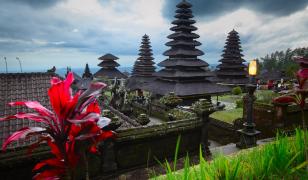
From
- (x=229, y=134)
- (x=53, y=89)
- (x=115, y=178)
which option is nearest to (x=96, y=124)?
(x=53, y=89)

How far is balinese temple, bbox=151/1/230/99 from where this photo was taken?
69.5 feet

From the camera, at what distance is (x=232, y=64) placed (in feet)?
112

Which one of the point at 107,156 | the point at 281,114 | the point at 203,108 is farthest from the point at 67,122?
the point at 281,114

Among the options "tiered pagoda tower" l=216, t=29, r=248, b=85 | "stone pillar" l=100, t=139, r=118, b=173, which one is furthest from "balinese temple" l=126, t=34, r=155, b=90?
"stone pillar" l=100, t=139, r=118, b=173

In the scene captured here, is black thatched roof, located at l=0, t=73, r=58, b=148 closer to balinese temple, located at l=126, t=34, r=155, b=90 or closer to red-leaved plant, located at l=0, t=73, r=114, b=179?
red-leaved plant, located at l=0, t=73, r=114, b=179

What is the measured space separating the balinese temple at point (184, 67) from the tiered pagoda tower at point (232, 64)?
1198 centimetres

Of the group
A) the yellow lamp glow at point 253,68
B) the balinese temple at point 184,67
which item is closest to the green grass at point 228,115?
the balinese temple at point 184,67

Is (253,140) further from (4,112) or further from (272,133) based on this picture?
(4,112)

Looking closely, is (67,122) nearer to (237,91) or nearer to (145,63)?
(237,91)

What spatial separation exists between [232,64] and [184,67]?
15.4 meters

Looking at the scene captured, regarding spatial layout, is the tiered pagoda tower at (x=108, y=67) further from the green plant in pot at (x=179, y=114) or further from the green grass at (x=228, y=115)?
the green plant in pot at (x=179, y=114)

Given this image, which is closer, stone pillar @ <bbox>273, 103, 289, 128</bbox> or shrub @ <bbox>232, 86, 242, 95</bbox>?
stone pillar @ <bbox>273, 103, 289, 128</bbox>

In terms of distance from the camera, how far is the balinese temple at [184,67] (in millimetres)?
21192

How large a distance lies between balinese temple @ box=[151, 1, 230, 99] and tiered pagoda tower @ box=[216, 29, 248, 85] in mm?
11984
